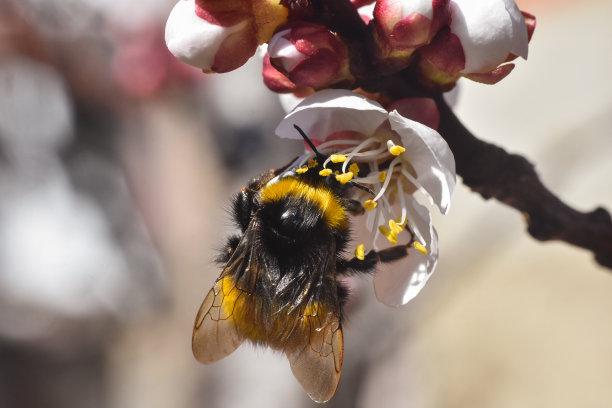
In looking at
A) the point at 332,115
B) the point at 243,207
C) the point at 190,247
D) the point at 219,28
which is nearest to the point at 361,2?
the point at 332,115

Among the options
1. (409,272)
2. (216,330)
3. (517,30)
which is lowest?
(409,272)

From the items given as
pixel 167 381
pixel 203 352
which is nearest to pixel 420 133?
pixel 203 352

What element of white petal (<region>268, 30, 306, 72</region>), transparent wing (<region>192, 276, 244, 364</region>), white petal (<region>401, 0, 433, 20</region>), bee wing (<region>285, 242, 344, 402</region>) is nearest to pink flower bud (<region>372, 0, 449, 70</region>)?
white petal (<region>401, 0, 433, 20</region>)

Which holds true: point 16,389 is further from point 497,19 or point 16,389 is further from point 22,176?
point 497,19

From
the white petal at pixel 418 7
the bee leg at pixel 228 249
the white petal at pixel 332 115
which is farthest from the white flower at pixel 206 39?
the bee leg at pixel 228 249

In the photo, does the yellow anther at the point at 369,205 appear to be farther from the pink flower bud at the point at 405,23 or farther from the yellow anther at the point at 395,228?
the pink flower bud at the point at 405,23

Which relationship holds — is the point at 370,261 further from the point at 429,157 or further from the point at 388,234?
the point at 429,157
